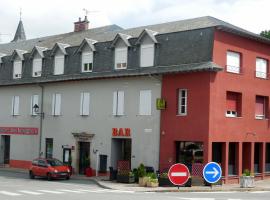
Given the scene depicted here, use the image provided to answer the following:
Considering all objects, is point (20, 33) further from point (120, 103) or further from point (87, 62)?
point (120, 103)

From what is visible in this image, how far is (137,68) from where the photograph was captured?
35531 mm

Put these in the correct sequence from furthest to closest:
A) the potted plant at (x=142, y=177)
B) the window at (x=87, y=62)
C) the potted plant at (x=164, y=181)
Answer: the window at (x=87, y=62) → the potted plant at (x=142, y=177) → the potted plant at (x=164, y=181)

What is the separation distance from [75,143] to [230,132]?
496 inches

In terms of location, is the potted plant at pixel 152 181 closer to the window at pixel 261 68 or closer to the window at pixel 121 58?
the window at pixel 121 58

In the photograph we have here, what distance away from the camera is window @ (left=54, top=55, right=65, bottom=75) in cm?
4167

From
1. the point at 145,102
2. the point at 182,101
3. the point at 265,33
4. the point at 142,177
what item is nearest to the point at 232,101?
the point at 182,101

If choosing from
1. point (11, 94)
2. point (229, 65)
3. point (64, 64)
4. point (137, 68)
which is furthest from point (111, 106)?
point (11, 94)

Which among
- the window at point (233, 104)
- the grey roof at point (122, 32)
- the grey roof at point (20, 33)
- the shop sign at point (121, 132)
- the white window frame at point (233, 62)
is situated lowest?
the shop sign at point (121, 132)

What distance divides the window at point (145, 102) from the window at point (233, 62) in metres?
5.50

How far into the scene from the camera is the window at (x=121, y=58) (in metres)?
36.9

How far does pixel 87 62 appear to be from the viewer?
39781mm

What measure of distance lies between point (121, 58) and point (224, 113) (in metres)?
8.82

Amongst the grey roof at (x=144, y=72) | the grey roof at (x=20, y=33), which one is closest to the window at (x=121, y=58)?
the grey roof at (x=144, y=72)

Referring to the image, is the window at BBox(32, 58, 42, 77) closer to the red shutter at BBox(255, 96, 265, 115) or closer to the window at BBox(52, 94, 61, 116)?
the window at BBox(52, 94, 61, 116)
